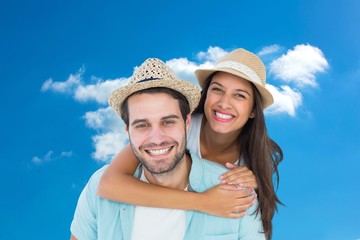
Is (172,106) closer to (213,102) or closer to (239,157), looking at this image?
(213,102)

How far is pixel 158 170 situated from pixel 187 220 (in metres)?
0.42

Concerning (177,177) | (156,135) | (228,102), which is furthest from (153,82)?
(228,102)

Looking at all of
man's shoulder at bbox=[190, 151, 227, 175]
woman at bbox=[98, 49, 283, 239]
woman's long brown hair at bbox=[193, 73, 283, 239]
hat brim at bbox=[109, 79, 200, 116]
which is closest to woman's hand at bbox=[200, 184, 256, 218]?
woman at bbox=[98, 49, 283, 239]

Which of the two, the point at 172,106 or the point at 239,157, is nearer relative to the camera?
the point at 172,106

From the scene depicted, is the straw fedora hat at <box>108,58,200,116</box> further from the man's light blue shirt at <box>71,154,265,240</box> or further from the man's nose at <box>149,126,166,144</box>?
the man's light blue shirt at <box>71,154,265,240</box>

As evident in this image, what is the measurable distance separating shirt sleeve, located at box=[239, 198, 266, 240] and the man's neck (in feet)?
1.61

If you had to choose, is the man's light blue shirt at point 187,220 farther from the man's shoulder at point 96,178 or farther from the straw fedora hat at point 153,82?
the straw fedora hat at point 153,82

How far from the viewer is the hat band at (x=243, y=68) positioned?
409cm

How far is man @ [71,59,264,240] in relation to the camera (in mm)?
3240

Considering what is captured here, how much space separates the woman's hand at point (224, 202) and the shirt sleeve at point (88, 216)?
0.84 metres

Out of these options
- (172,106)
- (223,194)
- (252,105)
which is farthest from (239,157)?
(172,106)

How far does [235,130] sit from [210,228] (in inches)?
48.4

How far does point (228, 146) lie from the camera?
462 centimetres

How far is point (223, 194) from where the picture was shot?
3.40m
